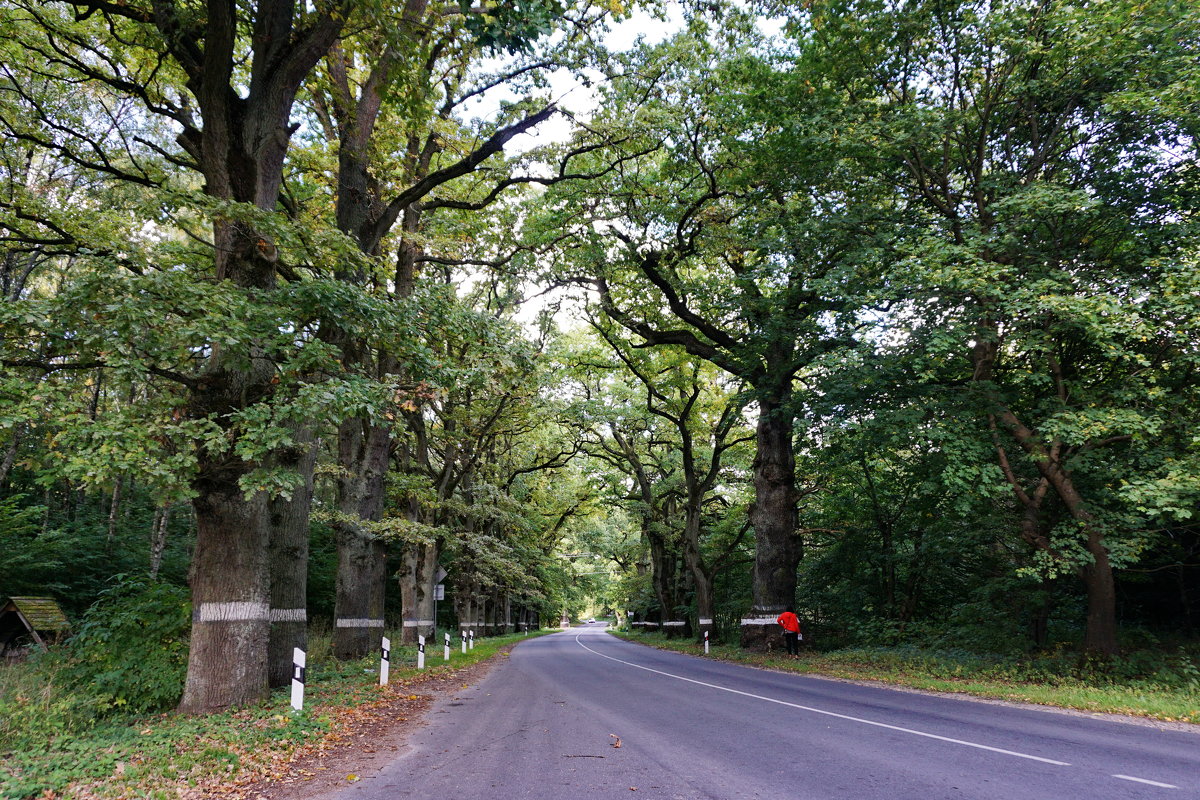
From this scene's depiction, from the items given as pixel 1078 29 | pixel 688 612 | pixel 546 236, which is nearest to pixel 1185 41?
pixel 1078 29

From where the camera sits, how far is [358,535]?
49.8 ft

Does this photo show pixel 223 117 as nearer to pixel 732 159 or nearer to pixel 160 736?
pixel 160 736

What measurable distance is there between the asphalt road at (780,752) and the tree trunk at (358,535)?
→ 17.6 feet

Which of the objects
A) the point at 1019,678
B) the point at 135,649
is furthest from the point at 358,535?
the point at 1019,678

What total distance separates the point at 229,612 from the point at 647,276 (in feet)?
47.3

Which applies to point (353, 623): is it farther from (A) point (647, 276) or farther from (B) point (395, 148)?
(A) point (647, 276)

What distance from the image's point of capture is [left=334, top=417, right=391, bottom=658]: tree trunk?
50.4ft

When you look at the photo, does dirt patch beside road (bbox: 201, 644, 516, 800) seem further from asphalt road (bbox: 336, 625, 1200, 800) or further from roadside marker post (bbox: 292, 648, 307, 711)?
roadside marker post (bbox: 292, 648, 307, 711)

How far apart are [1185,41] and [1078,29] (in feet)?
5.87

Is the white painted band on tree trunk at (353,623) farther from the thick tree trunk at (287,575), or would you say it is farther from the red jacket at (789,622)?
the red jacket at (789,622)

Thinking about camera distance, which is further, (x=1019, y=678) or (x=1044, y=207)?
(x=1019, y=678)

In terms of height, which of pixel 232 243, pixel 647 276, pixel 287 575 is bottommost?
pixel 287 575

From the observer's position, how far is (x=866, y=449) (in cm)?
1457

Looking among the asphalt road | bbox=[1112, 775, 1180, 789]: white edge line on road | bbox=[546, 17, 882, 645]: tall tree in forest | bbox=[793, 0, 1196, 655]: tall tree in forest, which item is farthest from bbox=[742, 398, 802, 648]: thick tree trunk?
bbox=[1112, 775, 1180, 789]: white edge line on road
